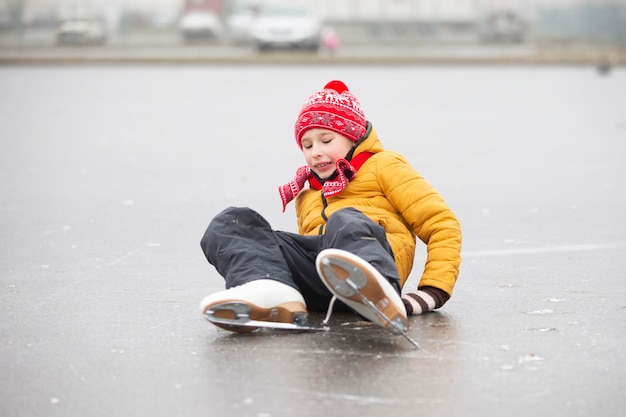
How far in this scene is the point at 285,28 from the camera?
3375cm

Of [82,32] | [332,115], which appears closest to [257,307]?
[332,115]

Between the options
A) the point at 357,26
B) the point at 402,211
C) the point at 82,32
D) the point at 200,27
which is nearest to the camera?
the point at 402,211

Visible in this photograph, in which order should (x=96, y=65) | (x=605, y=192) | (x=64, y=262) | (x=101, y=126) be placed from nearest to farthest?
(x=64, y=262)
(x=605, y=192)
(x=101, y=126)
(x=96, y=65)

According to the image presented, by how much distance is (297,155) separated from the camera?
11219 millimetres

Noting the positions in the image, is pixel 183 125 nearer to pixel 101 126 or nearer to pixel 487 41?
pixel 101 126

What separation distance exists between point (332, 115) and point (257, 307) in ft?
2.99

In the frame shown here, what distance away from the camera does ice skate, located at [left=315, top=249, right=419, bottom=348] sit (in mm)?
3965

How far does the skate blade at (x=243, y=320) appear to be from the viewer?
4.19 metres

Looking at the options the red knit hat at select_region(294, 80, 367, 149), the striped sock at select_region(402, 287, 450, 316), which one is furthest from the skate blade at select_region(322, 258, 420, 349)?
the red knit hat at select_region(294, 80, 367, 149)

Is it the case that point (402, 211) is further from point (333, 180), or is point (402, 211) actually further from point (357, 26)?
point (357, 26)

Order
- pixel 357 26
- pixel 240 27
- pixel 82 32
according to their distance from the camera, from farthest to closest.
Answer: pixel 357 26 < pixel 240 27 < pixel 82 32

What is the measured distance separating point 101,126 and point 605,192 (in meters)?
7.14

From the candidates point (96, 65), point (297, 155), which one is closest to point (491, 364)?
point (297, 155)

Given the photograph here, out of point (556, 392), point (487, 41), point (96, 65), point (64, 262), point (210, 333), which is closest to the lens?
point (556, 392)
